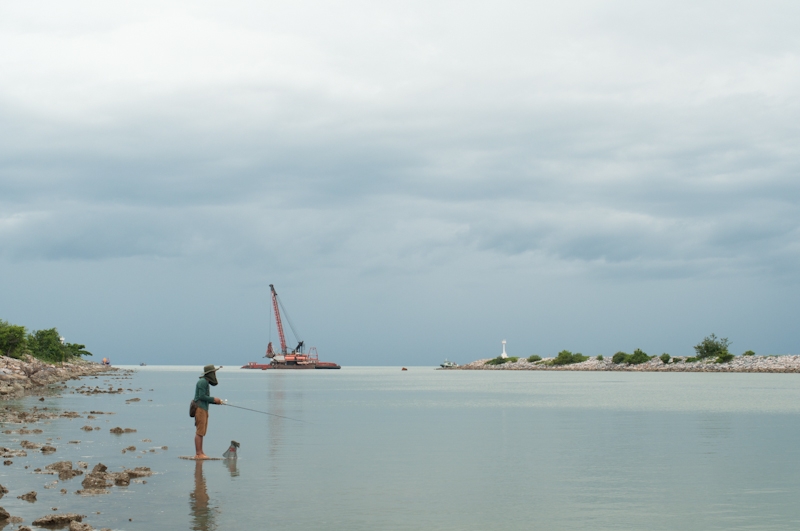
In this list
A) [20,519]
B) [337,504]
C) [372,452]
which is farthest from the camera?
[372,452]

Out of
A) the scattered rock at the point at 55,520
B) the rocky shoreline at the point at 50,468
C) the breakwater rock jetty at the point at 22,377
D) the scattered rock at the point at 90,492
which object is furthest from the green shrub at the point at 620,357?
the scattered rock at the point at 55,520

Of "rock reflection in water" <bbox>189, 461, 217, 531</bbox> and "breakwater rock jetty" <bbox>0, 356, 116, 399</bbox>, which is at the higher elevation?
Result: "breakwater rock jetty" <bbox>0, 356, 116, 399</bbox>

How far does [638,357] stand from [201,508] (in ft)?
578

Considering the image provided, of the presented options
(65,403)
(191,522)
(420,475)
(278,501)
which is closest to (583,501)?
(420,475)

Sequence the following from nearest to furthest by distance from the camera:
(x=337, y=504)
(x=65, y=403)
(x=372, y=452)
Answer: (x=337, y=504)
(x=372, y=452)
(x=65, y=403)

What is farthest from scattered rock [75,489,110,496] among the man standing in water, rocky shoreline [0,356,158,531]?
the man standing in water

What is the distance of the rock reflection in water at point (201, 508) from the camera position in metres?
14.6

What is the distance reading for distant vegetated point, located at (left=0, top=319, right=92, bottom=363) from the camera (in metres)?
79.7

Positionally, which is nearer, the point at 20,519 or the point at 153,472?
the point at 20,519

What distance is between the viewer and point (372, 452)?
2591cm

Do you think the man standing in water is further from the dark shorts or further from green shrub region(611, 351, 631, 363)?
green shrub region(611, 351, 631, 363)

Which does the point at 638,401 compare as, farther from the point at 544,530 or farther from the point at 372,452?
the point at 544,530

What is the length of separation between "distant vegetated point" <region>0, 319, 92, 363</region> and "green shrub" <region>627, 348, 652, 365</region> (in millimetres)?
120511

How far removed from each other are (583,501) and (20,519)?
11526mm
